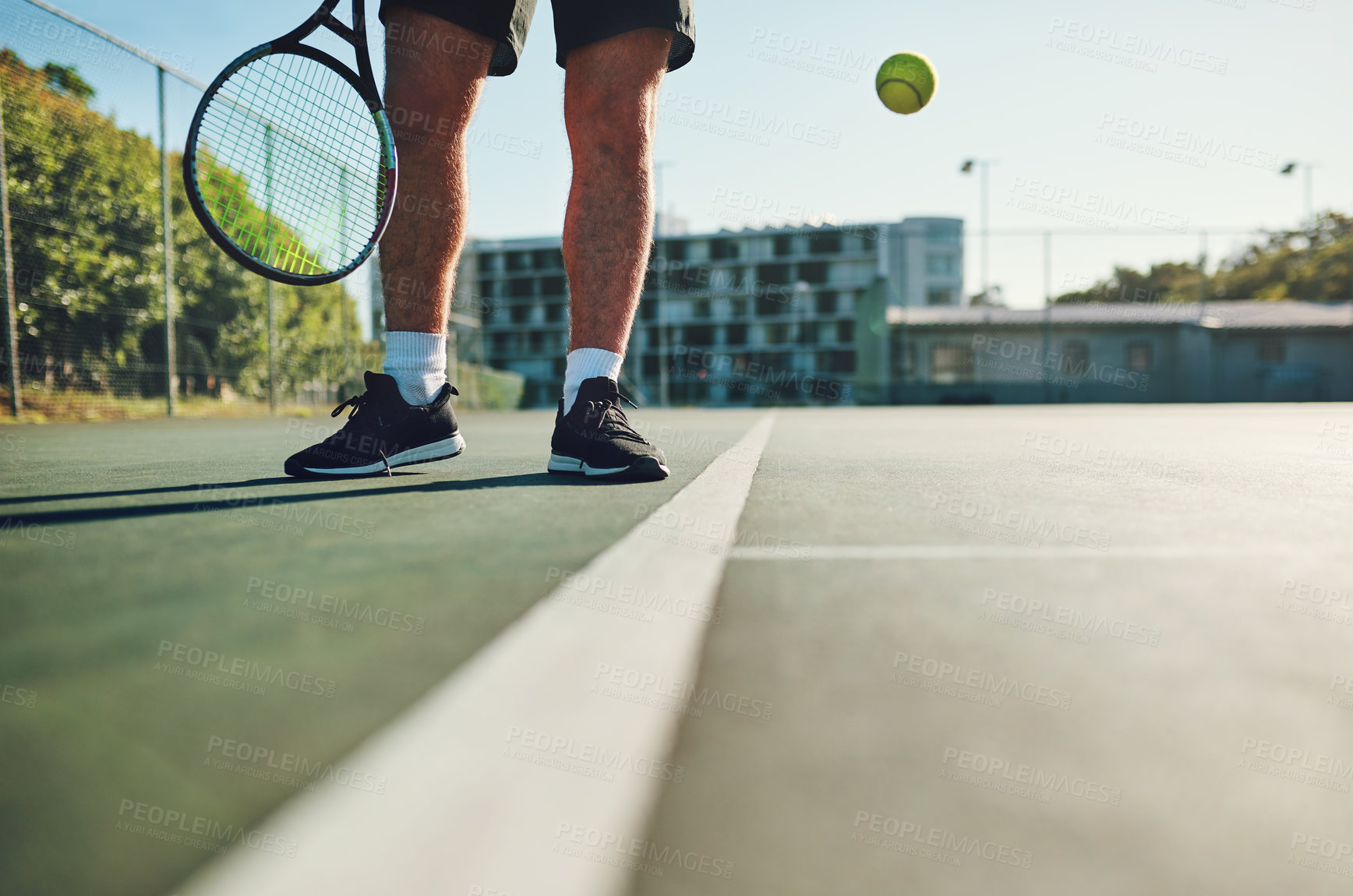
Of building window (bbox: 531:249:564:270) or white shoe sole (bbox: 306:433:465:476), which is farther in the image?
building window (bbox: 531:249:564:270)

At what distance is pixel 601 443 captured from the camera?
5.19ft

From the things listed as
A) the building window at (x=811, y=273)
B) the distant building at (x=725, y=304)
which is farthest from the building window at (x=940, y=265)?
the building window at (x=811, y=273)

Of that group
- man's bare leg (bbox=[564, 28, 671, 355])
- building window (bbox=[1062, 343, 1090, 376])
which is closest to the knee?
man's bare leg (bbox=[564, 28, 671, 355])

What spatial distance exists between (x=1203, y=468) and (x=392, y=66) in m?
1.88

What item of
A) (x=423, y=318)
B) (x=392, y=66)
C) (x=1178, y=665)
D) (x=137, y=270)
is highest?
(x=137, y=270)

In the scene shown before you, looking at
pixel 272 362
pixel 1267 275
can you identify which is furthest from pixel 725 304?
pixel 272 362

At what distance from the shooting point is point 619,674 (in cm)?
52

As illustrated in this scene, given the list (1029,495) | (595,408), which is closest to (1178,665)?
(1029,495)

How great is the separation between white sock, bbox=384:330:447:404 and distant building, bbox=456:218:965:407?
35047mm

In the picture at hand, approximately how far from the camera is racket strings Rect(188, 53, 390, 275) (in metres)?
1.71

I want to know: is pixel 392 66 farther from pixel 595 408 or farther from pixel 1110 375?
pixel 1110 375

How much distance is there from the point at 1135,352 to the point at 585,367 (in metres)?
24.5

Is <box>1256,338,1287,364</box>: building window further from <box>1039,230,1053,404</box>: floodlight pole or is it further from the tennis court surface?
the tennis court surface

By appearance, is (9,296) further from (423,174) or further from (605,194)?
(605,194)
